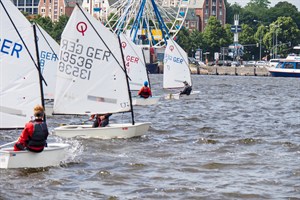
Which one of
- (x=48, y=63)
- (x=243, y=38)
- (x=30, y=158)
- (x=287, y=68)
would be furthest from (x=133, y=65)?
(x=243, y=38)

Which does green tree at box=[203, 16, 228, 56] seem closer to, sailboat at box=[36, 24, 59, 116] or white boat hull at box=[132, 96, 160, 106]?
white boat hull at box=[132, 96, 160, 106]

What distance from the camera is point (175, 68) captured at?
58812 mm

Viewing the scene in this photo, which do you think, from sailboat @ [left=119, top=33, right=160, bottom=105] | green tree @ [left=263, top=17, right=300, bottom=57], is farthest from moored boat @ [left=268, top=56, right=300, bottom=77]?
sailboat @ [left=119, top=33, right=160, bottom=105]

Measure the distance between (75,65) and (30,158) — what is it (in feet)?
25.3

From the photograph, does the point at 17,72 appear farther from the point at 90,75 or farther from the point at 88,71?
the point at 90,75

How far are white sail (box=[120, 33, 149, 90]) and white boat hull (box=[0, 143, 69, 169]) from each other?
29.4 meters

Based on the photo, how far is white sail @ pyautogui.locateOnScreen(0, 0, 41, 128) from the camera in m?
23.3

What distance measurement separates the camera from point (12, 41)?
2323cm

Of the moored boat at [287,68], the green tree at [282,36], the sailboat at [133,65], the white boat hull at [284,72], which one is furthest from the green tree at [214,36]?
the sailboat at [133,65]

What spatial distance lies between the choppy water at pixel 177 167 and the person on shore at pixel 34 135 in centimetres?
66

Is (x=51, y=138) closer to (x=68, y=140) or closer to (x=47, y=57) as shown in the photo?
(x=68, y=140)

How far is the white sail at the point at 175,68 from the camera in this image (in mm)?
58750

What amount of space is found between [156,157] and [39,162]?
4.68 m

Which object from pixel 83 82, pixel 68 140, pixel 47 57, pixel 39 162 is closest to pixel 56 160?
pixel 39 162
